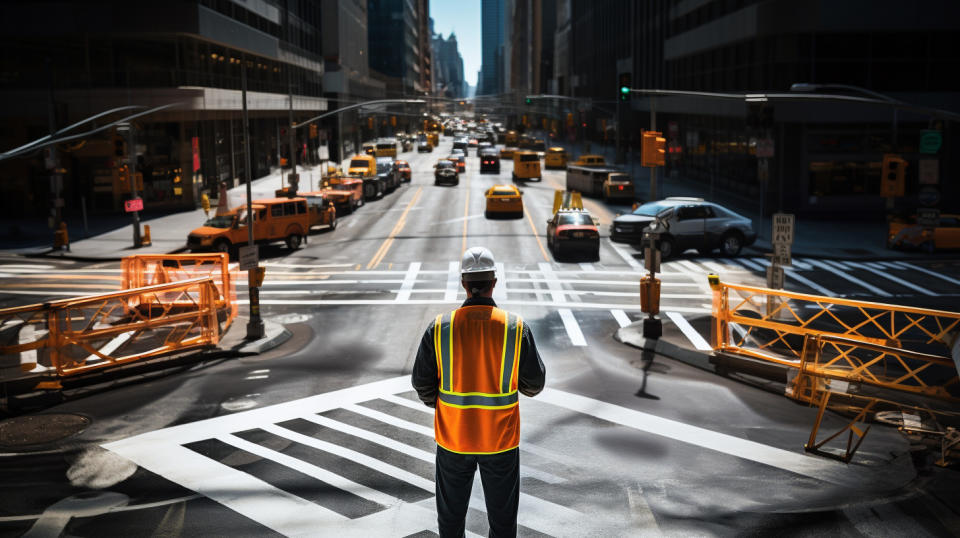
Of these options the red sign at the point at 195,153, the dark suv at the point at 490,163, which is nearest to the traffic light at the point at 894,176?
the red sign at the point at 195,153

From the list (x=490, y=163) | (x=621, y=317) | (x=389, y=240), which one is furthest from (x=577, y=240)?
(x=490, y=163)

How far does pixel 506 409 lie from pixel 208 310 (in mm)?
13686

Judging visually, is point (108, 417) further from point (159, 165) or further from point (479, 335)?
point (159, 165)

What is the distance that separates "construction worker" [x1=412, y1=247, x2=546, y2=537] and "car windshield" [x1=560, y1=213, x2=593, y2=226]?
28.1m

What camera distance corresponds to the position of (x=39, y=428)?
13430mm

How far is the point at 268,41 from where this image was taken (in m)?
73.1

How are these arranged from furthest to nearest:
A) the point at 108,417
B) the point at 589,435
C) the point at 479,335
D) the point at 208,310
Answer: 1. the point at 208,310
2. the point at 108,417
3. the point at 589,435
4. the point at 479,335

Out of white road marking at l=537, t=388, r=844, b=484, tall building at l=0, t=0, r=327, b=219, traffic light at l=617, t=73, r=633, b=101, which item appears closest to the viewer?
white road marking at l=537, t=388, r=844, b=484

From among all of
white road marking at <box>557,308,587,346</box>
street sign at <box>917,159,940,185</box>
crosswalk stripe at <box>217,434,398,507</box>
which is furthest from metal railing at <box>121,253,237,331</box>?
street sign at <box>917,159,940,185</box>

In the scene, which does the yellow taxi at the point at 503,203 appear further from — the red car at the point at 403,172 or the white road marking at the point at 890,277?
the red car at the point at 403,172

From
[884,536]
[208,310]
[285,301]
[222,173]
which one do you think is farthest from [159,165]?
[884,536]

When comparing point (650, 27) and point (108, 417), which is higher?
point (650, 27)

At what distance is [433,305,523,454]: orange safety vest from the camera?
631 centimetres

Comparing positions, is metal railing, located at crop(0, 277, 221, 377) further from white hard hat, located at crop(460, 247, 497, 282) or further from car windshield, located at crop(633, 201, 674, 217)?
car windshield, located at crop(633, 201, 674, 217)
